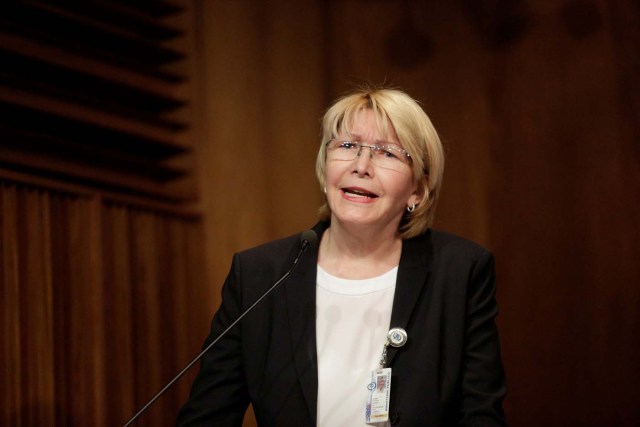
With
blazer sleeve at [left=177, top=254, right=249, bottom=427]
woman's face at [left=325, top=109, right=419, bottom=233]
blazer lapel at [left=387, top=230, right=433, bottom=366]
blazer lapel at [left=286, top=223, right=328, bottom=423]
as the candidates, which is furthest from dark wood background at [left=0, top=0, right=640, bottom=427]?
blazer lapel at [left=387, top=230, right=433, bottom=366]

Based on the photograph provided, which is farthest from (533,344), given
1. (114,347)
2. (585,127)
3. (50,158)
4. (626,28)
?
(50,158)

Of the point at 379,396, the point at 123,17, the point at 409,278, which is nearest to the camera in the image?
the point at 379,396

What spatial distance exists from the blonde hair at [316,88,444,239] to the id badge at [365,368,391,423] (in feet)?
1.75

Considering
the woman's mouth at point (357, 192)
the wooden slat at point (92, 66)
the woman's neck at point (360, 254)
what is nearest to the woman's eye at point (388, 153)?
the woman's mouth at point (357, 192)

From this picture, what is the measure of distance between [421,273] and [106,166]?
5.17 ft

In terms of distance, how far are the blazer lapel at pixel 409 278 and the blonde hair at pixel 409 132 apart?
56 mm

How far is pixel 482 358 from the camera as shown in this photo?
249 centimetres

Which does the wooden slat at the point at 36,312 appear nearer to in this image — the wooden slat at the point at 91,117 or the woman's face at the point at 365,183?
the wooden slat at the point at 91,117

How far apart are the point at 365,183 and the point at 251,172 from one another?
1630 mm

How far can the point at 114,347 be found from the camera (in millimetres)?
Answer: 3471

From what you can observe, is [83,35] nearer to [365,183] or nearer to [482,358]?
[365,183]

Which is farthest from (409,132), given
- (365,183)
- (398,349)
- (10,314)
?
(10,314)

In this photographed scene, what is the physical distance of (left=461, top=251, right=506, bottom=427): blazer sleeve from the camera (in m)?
2.41

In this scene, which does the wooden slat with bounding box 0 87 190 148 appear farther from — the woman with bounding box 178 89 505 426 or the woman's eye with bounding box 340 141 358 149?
the woman's eye with bounding box 340 141 358 149
